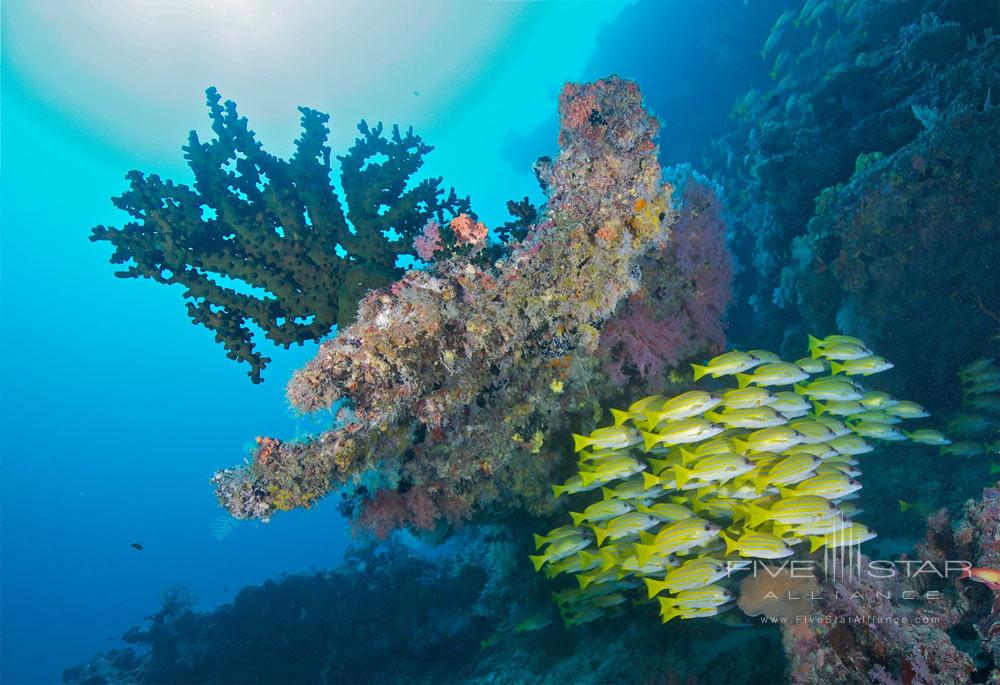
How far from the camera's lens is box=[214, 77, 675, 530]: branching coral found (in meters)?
4.37

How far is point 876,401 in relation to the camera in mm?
5918

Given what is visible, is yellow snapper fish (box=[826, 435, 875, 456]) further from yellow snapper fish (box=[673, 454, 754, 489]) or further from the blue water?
the blue water

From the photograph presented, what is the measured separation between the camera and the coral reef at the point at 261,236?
5750 mm

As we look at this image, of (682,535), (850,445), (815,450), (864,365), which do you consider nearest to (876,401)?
(864,365)

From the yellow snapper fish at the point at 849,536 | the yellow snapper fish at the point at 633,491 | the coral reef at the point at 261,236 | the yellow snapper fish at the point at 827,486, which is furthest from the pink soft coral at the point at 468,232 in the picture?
the yellow snapper fish at the point at 849,536

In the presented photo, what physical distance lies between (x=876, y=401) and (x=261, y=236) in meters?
8.02

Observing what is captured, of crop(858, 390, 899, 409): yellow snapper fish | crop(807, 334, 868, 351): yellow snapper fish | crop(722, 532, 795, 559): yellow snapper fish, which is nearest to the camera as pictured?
crop(722, 532, 795, 559): yellow snapper fish

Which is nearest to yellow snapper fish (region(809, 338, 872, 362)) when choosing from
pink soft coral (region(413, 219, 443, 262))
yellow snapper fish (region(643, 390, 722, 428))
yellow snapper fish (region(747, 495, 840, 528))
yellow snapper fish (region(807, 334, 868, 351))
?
yellow snapper fish (region(807, 334, 868, 351))

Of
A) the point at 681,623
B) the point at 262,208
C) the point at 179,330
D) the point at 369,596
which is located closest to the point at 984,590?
the point at 681,623

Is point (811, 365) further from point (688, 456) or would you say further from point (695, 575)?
point (695, 575)

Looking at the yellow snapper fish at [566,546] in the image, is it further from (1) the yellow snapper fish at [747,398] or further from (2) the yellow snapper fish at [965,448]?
(2) the yellow snapper fish at [965,448]

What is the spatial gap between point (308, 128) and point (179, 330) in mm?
120443

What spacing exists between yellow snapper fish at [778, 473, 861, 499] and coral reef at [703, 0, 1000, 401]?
16.9ft

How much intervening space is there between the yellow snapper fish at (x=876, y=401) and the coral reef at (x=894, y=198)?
9.31ft
